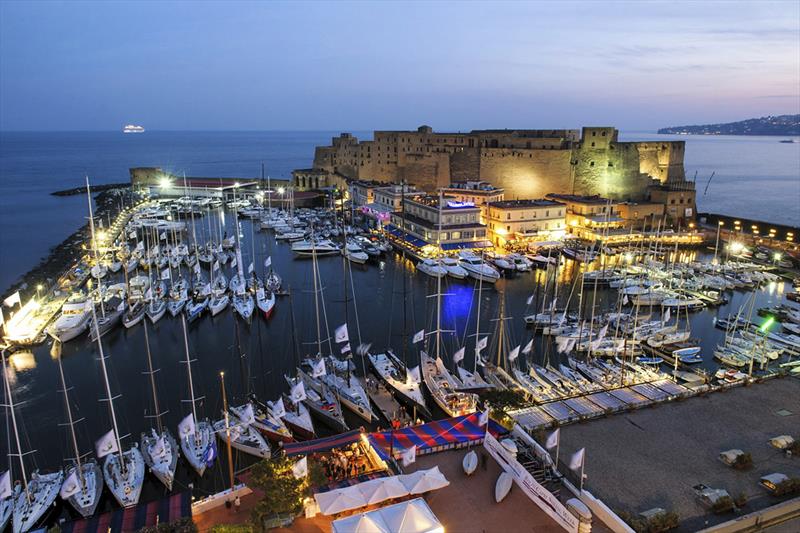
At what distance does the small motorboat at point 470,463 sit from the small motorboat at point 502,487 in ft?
2.59

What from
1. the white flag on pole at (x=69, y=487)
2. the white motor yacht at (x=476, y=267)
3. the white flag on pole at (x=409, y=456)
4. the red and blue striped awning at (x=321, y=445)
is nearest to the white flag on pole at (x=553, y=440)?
the white flag on pole at (x=409, y=456)

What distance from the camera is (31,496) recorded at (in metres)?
14.4

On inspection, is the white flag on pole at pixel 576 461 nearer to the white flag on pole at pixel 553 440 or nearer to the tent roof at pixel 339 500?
the white flag on pole at pixel 553 440

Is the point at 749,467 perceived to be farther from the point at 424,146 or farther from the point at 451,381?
the point at 424,146

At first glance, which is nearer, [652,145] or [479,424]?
[479,424]

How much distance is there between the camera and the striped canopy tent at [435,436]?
1367 centimetres

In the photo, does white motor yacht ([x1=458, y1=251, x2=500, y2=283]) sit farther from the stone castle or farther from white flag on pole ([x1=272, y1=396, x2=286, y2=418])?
the stone castle

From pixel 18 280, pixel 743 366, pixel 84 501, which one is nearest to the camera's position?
pixel 84 501

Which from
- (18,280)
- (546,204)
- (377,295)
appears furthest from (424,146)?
(18,280)

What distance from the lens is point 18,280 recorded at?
37094mm

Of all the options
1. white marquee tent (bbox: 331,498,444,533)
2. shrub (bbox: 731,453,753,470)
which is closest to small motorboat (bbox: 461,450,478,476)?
white marquee tent (bbox: 331,498,444,533)

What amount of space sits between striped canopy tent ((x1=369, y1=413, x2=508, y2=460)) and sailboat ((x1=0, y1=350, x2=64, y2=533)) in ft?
29.1

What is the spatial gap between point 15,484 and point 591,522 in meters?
15.2

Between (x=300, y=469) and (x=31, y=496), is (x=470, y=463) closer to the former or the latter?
(x=300, y=469)
